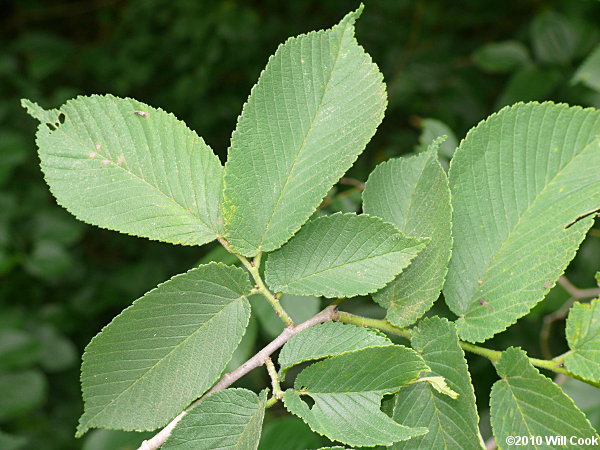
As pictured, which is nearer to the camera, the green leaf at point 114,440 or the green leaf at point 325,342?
the green leaf at point 325,342

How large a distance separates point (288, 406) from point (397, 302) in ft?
0.77

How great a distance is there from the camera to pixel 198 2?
3.05 m

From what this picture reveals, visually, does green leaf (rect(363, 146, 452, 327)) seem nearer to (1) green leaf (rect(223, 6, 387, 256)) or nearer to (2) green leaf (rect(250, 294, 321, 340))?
(1) green leaf (rect(223, 6, 387, 256))

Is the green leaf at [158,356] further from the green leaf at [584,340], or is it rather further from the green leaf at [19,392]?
the green leaf at [19,392]

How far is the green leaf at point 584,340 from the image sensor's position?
83 cm

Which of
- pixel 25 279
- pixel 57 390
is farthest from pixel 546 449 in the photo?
pixel 57 390

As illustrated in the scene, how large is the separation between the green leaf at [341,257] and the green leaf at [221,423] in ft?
0.54

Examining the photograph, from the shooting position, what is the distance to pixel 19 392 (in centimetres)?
215

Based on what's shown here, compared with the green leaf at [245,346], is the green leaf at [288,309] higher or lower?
higher

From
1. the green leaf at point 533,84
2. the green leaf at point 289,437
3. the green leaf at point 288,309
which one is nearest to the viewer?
the green leaf at point 289,437

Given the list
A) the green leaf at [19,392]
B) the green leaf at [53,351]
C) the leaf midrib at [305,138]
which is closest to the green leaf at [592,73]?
the leaf midrib at [305,138]

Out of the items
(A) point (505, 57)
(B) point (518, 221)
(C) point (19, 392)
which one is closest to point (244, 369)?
(B) point (518, 221)

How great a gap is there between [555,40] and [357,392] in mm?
2010

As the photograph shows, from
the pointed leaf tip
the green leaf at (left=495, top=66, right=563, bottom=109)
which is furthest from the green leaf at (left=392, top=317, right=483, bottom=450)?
the green leaf at (left=495, top=66, right=563, bottom=109)
